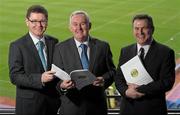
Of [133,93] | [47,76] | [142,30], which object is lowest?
[133,93]

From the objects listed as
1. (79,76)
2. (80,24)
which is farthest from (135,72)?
(80,24)

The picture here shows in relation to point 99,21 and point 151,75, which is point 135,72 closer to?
point 151,75

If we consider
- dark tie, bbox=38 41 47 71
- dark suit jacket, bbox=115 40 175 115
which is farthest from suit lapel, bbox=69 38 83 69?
dark suit jacket, bbox=115 40 175 115

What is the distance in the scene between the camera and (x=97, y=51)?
310cm

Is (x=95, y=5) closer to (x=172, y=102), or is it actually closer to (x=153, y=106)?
(x=172, y=102)

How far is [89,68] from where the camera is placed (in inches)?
121

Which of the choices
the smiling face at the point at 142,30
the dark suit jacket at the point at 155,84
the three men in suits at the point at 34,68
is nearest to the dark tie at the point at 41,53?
the three men in suits at the point at 34,68

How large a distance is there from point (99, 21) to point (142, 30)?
11.6ft

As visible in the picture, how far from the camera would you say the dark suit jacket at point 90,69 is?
10.0 ft

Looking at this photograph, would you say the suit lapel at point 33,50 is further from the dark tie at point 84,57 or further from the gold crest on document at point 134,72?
the gold crest on document at point 134,72

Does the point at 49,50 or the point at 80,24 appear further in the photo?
the point at 49,50

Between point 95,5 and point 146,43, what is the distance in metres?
3.11

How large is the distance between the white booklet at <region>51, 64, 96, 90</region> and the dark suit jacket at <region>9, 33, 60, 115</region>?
0.21 meters

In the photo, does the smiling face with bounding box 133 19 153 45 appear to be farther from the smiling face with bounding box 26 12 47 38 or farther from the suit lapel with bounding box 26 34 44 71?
the suit lapel with bounding box 26 34 44 71
